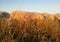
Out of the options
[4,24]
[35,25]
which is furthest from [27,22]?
[4,24]

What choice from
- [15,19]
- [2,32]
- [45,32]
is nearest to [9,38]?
[2,32]

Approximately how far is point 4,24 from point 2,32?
37 centimetres

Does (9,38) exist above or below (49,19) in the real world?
below

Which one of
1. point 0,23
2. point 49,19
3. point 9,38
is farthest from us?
point 49,19

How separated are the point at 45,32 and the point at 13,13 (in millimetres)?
1542

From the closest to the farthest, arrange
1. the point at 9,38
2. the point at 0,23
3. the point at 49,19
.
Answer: the point at 9,38
the point at 0,23
the point at 49,19

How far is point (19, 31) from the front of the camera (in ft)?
23.5

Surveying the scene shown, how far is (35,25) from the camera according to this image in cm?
765

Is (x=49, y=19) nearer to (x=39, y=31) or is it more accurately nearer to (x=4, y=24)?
(x=39, y=31)

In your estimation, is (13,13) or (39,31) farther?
(13,13)

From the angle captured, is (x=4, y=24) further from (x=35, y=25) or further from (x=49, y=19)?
(x=49, y=19)

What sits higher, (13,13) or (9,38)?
(13,13)

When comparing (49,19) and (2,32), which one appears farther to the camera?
(49,19)

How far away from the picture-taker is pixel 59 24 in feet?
26.5
